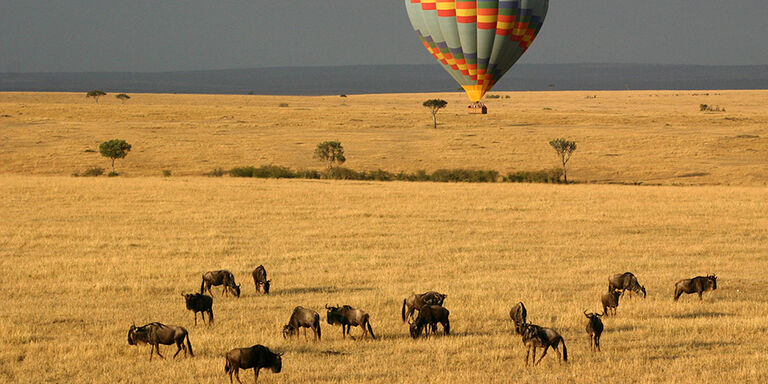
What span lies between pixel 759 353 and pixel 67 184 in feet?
146

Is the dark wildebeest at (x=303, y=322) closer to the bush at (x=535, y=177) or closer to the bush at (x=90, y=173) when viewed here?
the bush at (x=535, y=177)

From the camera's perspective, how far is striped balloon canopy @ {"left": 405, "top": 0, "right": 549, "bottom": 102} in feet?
158

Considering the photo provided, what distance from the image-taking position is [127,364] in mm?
14352

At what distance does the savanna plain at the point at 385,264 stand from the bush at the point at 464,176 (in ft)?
17.9

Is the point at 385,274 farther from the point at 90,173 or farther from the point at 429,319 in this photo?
the point at 90,173

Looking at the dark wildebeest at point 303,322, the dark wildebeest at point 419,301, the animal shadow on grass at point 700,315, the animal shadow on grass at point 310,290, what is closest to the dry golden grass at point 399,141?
the animal shadow on grass at point 310,290

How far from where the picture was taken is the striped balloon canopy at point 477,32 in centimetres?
4806

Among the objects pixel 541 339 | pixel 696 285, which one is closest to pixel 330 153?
pixel 696 285

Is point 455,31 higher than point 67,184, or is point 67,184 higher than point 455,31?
point 455,31

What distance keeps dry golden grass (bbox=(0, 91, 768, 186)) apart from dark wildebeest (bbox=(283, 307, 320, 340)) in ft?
173

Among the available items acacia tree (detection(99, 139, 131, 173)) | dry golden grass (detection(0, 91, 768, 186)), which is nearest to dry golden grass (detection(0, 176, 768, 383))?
acacia tree (detection(99, 139, 131, 173))

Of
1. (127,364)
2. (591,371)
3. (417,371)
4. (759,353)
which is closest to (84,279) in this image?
(127,364)

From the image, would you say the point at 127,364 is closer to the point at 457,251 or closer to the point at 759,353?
the point at 759,353

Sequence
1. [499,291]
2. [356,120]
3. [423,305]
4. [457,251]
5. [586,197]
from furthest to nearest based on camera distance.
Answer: [356,120]
[586,197]
[457,251]
[499,291]
[423,305]
